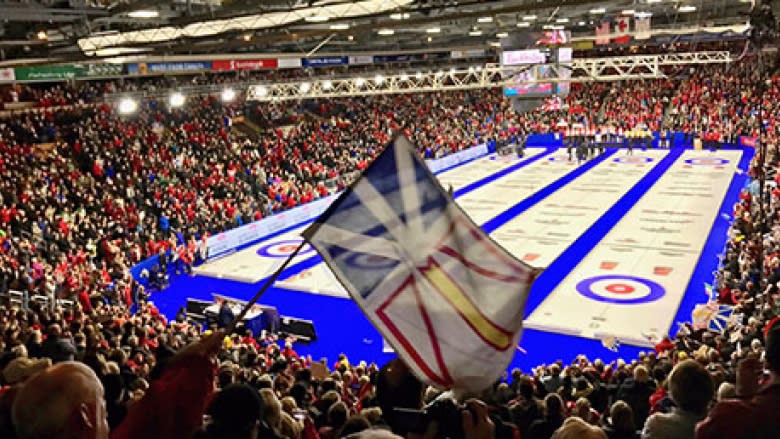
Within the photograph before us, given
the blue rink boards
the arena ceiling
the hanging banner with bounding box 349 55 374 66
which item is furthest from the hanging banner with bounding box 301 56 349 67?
the arena ceiling

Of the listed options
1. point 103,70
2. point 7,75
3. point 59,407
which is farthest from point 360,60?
point 59,407

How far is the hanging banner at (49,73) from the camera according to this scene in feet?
87.1

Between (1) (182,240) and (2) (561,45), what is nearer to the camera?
(1) (182,240)

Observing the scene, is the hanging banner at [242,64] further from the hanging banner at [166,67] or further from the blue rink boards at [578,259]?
the blue rink boards at [578,259]

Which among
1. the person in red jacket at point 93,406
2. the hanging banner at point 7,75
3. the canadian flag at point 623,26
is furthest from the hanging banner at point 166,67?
the person in red jacket at point 93,406

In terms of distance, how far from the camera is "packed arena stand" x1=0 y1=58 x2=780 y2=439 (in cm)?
311

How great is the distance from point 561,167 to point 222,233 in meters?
20.8

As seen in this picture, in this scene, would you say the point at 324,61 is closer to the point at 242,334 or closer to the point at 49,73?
the point at 49,73

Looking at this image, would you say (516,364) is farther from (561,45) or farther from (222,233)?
(561,45)

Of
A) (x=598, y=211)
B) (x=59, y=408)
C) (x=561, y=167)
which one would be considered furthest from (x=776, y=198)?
(x=59, y=408)

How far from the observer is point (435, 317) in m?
4.20

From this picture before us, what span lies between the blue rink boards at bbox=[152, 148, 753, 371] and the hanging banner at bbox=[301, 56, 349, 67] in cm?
1322

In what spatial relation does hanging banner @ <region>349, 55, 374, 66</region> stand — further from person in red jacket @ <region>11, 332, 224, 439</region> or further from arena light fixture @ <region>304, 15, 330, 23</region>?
person in red jacket @ <region>11, 332, 224, 439</region>

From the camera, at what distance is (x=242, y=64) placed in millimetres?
37531
